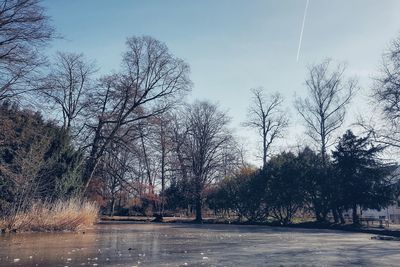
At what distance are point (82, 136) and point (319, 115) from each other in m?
20.9

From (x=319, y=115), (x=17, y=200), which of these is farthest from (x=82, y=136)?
(x=319, y=115)

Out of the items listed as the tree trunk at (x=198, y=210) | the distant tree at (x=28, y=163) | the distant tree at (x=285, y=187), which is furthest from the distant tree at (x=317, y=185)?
the distant tree at (x=28, y=163)

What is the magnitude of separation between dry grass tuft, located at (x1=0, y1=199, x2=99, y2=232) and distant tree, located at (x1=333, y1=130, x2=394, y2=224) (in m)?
18.6

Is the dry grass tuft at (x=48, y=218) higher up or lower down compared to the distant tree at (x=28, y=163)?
lower down

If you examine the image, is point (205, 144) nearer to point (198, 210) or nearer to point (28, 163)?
point (198, 210)

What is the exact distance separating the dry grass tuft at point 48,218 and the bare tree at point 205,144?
2504 cm

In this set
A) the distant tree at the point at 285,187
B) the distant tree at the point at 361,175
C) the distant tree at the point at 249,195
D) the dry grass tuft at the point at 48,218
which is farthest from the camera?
the distant tree at the point at 249,195

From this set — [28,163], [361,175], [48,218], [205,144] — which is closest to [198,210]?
[205,144]

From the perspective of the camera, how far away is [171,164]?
50.8m

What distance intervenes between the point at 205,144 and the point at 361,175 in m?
21.9

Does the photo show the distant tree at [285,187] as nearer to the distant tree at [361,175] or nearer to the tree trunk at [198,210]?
the distant tree at [361,175]

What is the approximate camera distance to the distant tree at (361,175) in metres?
29.7

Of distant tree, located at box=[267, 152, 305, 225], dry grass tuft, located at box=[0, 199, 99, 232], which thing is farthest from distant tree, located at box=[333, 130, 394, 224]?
dry grass tuft, located at box=[0, 199, 99, 232]

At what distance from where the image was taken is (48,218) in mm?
20250
